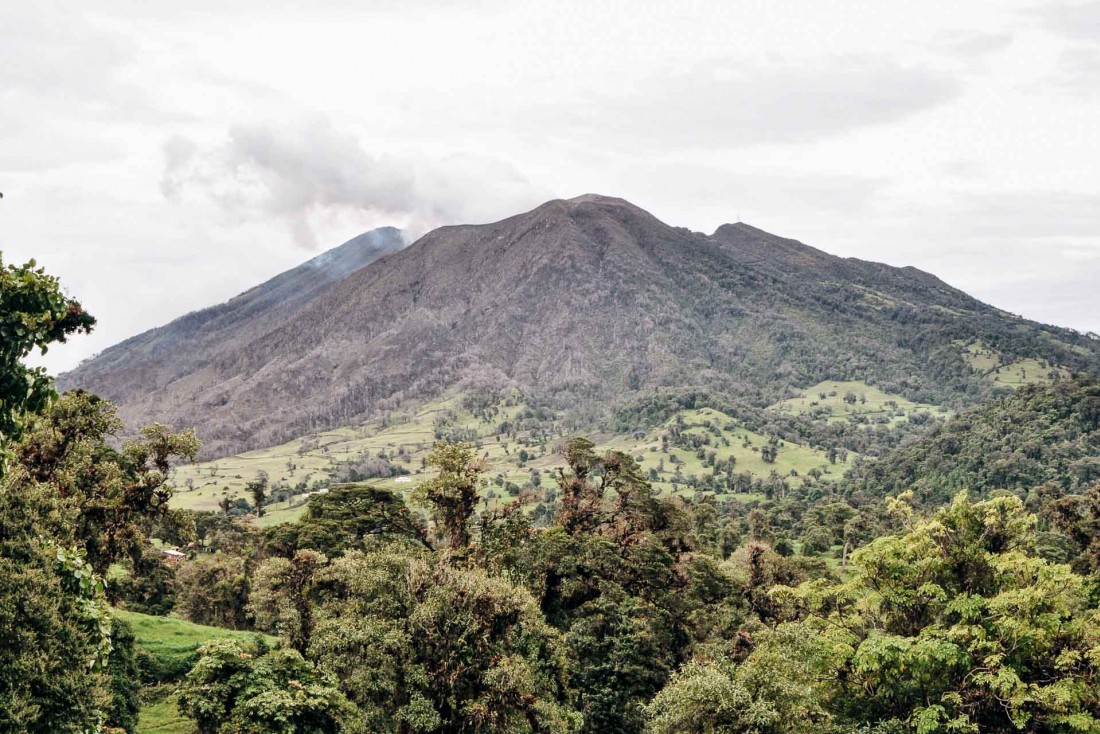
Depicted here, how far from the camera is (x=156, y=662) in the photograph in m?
31.6

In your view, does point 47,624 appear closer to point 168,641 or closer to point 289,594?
point 289,594

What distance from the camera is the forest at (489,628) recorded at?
1063 cm

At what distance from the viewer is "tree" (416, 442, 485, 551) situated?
3369 centimetres

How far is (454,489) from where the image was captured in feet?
110

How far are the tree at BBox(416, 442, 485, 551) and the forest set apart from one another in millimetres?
114

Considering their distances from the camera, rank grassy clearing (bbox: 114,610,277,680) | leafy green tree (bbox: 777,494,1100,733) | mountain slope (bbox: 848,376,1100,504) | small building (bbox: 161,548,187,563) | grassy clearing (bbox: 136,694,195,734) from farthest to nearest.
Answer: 1. mountain slope (bbox: 848,376,1100,504)
2. small building (bbox: 161,548,187,563)
3. grassy clearing (bbox: 114,610,277,680)
4. grassy clearing (bbox: 136,694,195,734)
5. leafy green tree (bbox: 777,494,1100,733)

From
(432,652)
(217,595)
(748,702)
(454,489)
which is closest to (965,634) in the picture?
(748,702)

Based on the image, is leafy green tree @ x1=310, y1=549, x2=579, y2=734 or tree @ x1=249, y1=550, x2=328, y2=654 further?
tree @ x1=249, y1=550, x2=328, y2=654

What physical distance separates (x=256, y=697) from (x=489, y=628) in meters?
7.75

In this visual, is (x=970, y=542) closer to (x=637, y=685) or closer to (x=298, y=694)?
(x=637, y=685)

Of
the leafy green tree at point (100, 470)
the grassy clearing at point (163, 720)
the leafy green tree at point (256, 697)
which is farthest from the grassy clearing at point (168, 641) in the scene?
the leafy green tree at point (256, 697)

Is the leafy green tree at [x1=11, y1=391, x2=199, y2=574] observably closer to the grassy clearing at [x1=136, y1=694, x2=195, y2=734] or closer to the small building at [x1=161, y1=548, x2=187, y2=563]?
the grassy clearing at [x1=136, y1=694, x2=195, y2=734]

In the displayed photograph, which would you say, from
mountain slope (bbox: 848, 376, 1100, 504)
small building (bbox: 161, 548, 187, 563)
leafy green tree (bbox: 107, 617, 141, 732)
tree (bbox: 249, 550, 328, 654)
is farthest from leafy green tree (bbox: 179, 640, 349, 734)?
mountain slope (bbox: 848, 376, 1100, 504)

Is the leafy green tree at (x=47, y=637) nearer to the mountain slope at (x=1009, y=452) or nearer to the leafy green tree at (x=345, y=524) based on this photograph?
the leafy green tree at (x=345, y=524)
